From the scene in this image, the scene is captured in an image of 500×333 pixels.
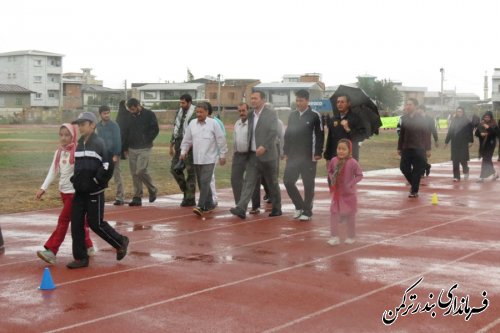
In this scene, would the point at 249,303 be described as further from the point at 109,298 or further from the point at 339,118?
the point at 339,118

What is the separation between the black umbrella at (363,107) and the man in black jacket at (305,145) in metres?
0.42

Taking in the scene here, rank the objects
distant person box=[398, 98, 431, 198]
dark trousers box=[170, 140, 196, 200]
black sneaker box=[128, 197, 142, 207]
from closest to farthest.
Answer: dark trousers box=[170, 140, 196, 200], black sneaker box=[128, 197, 142, 207], distant person box=[398, 98, 431, 198]

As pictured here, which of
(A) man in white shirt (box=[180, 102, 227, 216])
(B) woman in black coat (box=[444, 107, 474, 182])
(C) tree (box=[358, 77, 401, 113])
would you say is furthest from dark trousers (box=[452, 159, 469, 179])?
(C) tree (box=[358, 77, 401, 113])

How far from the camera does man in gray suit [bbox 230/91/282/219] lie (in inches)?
483

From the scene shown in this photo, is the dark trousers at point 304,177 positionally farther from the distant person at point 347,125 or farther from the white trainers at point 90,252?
the white trainers at point 90,252

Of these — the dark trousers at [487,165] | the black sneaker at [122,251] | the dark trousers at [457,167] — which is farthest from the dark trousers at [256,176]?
the dark trousers at [487,165]

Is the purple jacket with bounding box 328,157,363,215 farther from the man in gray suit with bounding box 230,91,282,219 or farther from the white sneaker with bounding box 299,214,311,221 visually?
the man in gray suit with bounding box 230,91,282,219

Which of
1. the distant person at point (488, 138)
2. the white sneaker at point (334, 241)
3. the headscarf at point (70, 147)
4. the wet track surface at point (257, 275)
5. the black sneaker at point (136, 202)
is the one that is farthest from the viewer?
the distant person at point (488, 138)

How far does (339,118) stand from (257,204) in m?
2.43

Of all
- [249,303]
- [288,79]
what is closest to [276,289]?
[249,303]

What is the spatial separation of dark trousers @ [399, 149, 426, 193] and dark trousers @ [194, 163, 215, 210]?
4782 millimetres

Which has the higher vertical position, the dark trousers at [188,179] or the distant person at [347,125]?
the distant person at [347,125]

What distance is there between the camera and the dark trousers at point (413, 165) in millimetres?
15859

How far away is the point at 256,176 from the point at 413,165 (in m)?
4.72
